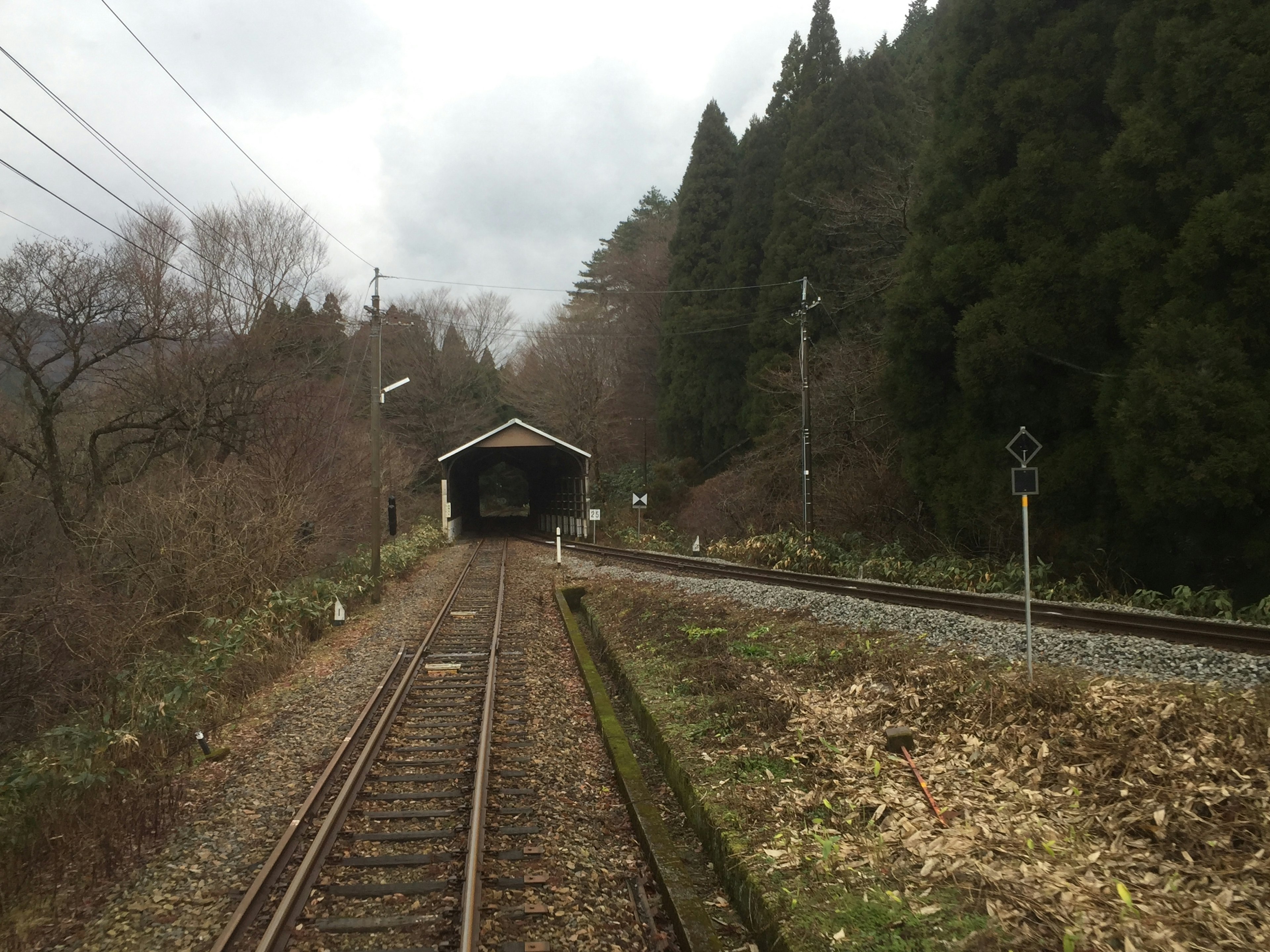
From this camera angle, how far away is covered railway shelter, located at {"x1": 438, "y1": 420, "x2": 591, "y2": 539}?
35156mm

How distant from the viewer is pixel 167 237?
2267 centimetres

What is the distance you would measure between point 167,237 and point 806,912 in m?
24.2

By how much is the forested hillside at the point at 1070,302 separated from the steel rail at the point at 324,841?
11494 millimetres

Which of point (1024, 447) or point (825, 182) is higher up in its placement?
point (825, 182)

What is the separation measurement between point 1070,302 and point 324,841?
1559 centimetres

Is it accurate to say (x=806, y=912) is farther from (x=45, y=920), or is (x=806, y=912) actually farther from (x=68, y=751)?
(x=68, y=751)

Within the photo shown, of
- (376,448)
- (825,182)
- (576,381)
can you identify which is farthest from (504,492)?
(376,448)

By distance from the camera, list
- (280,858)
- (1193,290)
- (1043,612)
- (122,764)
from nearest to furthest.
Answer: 1. (280,858)
2. (122,764)
3. (1043,612)
4. (1193,290)

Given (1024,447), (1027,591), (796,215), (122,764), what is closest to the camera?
(122,764)

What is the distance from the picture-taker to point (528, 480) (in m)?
49.7

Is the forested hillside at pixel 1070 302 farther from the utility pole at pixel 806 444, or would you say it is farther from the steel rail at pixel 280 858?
the steel rail at pixel 280 858

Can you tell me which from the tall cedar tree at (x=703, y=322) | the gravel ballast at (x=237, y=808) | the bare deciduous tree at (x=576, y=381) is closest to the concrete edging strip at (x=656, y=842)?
the gravel ballast at (x=237, y=808)

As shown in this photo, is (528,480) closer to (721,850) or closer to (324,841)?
(324,841)

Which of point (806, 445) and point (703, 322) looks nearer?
point (806, 445)
